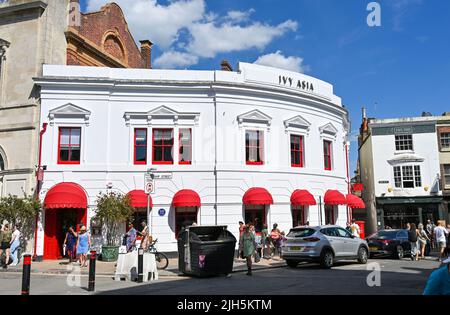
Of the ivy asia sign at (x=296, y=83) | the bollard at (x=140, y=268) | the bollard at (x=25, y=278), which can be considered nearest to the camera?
the bollard at (x=25, y=278)

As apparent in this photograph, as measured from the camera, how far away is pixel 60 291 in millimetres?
11234

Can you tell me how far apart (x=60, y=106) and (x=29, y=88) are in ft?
6.20

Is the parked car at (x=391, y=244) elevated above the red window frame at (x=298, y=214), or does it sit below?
below

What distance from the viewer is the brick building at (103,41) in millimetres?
23109

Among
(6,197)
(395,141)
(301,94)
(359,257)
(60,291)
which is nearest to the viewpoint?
(60,291)

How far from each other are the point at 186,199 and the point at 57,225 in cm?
595

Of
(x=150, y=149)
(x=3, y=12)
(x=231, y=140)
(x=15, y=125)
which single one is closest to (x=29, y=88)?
(x=15, y=125)

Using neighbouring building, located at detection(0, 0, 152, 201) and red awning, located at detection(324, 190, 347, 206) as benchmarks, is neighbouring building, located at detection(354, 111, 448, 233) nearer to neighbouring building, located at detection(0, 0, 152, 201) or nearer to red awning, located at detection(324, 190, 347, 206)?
red awning, located at detection(324, 190, 347, 206)

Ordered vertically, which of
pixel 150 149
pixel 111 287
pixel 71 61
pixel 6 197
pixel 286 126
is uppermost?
pixel 71 61

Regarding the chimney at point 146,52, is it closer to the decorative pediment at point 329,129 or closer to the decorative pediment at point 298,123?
the decorative pediment at point 298,123

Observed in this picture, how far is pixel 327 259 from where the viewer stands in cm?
1598

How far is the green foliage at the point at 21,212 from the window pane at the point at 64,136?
285cm

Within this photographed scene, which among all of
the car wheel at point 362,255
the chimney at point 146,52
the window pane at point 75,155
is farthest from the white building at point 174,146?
the chimney at point 146,52

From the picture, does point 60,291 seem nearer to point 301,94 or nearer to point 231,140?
point 231,140
